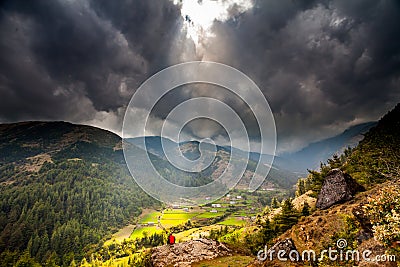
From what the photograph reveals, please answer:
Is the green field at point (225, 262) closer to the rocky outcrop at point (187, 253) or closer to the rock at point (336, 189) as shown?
the rocky outcrop at point (187, 253)

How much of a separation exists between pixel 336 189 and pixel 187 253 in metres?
23.5

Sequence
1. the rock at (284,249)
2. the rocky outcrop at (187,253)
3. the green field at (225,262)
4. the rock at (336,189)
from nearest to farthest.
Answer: the rock at (284,249) < the rock at (336,189) < the green field at (225,262) < the rocky outcrop at (187,253)

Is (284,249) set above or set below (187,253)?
above

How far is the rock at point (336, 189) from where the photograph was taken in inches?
1058

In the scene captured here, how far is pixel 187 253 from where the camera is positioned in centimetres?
3400

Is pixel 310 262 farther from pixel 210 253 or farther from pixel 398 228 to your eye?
pixel 210 253

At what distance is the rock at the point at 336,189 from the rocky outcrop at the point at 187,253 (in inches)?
673

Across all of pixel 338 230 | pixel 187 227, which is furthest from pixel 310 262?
pixel 187 227

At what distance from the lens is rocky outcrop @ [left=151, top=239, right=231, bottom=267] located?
108 ft

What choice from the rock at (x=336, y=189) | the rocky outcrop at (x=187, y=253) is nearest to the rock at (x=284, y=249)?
the rock at (x=336, y=189)

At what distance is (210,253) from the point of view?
3409 centimetres

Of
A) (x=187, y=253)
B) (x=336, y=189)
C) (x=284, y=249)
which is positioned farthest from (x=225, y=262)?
(x=336, y=189)

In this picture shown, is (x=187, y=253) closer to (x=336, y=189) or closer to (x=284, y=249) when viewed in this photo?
(x=284, y=249)

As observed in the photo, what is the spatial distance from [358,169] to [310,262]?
150ft
